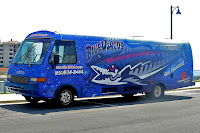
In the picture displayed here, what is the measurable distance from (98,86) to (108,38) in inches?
89.0

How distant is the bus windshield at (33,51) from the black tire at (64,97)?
1.52 meters

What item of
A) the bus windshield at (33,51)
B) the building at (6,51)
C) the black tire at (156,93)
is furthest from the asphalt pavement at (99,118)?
the building at (6,51)

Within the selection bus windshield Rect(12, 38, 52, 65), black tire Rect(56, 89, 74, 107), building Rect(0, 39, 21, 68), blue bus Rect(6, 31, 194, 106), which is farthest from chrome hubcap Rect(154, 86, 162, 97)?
building Rect(0, 39, 21, 68)

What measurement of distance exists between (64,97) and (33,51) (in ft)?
7.22

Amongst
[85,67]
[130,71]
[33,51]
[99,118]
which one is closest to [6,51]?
[130,71]

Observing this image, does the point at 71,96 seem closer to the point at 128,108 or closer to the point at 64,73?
the point at 64,73

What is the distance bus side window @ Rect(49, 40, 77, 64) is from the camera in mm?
13453

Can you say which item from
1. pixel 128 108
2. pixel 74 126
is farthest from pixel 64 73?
pixel 74 126

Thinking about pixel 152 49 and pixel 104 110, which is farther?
pixel 152 49

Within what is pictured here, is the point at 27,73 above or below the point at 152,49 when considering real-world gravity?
below

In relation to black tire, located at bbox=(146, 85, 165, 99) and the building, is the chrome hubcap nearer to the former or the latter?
black tire, located at bbox=(146, 85, 165, 99)

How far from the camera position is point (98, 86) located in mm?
15039

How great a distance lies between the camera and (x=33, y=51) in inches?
537

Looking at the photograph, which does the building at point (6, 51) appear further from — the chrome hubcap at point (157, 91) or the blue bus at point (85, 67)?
the blue bus at point (85, 67)
